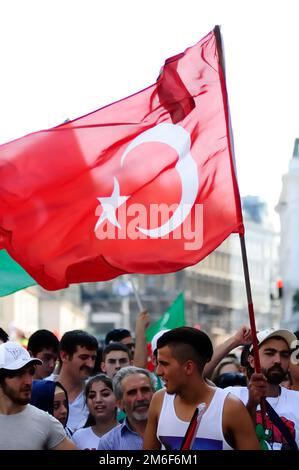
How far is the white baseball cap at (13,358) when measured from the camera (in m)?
7.61

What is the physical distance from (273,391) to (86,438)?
1.27 meters

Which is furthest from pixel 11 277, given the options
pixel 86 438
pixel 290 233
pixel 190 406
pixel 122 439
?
pixel 290 233

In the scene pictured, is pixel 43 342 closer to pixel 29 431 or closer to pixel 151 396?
pixel 151 396

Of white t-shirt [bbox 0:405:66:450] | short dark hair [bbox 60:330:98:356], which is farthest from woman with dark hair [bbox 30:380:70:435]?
short dark hair [bbox 60:330:98:356]

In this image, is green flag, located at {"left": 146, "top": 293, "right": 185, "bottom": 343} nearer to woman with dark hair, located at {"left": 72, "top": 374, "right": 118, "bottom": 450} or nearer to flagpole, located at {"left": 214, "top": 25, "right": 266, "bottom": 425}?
woman with dark hair, located at {"left": 72, "top": 374, "right": 118, "bottom": 450}

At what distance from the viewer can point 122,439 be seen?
8.83 m

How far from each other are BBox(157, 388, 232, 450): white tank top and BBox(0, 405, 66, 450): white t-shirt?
52 centimetres

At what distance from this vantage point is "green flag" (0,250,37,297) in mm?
10969

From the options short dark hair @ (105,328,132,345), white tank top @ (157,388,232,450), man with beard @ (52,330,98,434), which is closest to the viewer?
white tank top @ (157,388,232,450)

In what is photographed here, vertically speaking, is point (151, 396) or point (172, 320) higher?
point (172, 320)

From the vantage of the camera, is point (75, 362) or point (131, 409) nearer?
point (131, 409)

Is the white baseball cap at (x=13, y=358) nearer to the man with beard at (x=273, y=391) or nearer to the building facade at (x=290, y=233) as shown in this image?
the man with beard at (x=273, y=391)
